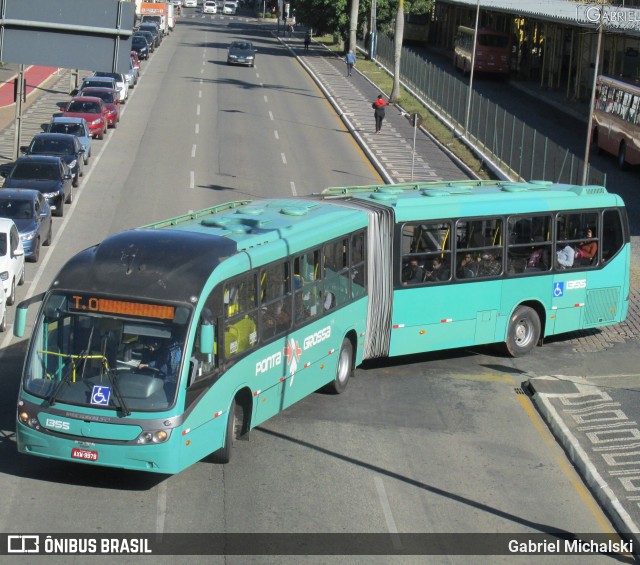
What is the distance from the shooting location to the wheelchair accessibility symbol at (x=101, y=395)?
1310 cm

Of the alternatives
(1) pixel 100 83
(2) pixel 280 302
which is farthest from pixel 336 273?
(1) pixel 100 83

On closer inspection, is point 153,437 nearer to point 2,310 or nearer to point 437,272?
point 437,272

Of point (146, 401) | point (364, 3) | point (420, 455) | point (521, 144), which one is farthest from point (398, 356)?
point (364, 3)

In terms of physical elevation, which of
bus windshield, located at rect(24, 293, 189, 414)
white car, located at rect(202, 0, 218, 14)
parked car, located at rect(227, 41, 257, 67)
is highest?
white car, located at rect(202, 0, 218, 14)

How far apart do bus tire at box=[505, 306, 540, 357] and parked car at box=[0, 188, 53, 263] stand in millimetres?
11631

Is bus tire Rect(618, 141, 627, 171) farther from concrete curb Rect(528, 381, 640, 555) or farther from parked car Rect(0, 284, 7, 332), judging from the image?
parked car Rect(0, 284, 7, 332)

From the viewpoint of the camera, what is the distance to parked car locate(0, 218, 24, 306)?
22328 millimetres

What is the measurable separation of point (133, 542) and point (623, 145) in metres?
33.8

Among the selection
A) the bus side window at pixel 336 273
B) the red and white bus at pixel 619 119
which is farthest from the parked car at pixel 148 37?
the bus side window at pixel 336 273

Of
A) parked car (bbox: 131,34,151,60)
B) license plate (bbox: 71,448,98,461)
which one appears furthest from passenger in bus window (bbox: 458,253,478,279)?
parked car (bbox: 131,34,151,60)

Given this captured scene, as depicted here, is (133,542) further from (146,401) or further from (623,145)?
(623,145)

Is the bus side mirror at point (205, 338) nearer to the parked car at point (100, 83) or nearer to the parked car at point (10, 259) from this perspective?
the parked car at point (10, 259)

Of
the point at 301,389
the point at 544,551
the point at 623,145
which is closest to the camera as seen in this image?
the point at 544,551

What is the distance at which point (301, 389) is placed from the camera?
1666cm
